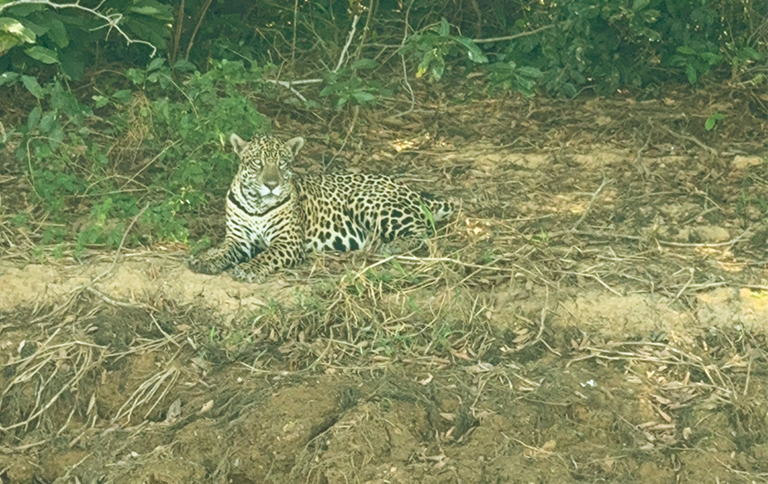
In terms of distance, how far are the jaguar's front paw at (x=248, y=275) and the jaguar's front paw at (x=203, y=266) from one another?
112 mm

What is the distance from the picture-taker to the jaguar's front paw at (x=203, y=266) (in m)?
7.46

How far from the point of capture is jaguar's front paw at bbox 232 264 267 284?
7.40m

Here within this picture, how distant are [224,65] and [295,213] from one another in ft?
4.07

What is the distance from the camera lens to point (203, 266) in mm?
7477

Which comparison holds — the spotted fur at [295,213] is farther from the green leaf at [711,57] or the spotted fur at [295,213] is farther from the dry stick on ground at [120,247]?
the green leaf at [711,57]

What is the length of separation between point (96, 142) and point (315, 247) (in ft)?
7.20

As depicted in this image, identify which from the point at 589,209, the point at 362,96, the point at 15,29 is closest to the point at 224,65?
the point at 362,96

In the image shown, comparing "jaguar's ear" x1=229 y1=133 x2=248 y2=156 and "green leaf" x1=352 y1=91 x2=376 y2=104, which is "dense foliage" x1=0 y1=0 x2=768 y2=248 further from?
"jaguar's ear" x1=229 y1=133 x2=248 y2=156

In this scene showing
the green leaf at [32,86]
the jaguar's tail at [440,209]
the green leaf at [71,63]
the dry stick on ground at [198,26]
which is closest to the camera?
the green leaf at [32,86]

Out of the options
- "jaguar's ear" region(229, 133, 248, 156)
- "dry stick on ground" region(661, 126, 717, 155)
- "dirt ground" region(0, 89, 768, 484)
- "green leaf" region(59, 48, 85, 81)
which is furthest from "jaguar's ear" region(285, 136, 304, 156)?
"dry stick on ground" region(661, 126, 717, 155)

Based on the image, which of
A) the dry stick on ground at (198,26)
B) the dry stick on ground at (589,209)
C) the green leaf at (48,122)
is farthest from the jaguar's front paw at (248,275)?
the dry stick on ground at (198,26)

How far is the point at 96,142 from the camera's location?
9.31m

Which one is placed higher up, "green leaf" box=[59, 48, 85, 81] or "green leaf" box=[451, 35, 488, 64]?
"green leaf" box=[451, 35, 488, 64]

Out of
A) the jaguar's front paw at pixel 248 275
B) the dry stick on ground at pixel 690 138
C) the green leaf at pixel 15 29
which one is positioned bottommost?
the jaguar's front paw at pixel 248 275
